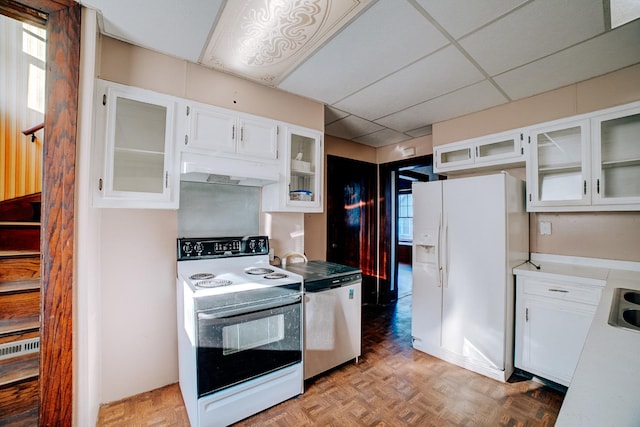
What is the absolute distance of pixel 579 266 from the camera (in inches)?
93.5

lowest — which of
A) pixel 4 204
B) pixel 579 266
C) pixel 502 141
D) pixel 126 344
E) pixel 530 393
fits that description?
pixel 530 393

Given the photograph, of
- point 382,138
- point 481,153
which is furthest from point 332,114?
point 481,153

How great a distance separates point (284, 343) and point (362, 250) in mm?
2532

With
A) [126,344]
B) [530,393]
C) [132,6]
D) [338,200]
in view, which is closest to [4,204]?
[126,344]

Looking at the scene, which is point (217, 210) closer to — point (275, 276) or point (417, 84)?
point (275, 276)

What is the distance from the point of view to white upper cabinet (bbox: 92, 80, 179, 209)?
176 centimetres

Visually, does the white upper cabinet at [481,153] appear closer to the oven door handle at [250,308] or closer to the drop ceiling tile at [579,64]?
the drop ceiling tile at [579,64]

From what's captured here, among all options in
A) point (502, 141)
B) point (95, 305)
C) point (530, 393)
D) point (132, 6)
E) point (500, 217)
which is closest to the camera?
point (132, 6)

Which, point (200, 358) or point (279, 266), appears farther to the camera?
point (279, 266)

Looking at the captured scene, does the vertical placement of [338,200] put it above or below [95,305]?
above

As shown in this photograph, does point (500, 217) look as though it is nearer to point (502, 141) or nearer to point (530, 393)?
point (502, 141)

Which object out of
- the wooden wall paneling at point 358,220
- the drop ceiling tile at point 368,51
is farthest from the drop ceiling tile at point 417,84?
the wooden wall paneling at point 358,220

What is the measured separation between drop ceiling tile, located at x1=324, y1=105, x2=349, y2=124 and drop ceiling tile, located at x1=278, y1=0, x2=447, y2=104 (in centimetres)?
38

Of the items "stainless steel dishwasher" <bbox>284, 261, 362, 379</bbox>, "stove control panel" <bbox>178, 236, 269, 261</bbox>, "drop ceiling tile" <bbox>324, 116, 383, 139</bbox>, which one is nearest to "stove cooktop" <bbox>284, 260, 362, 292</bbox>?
"stainless steel dishwasher" <bbox>284, 261, 362, 379</bbox>
